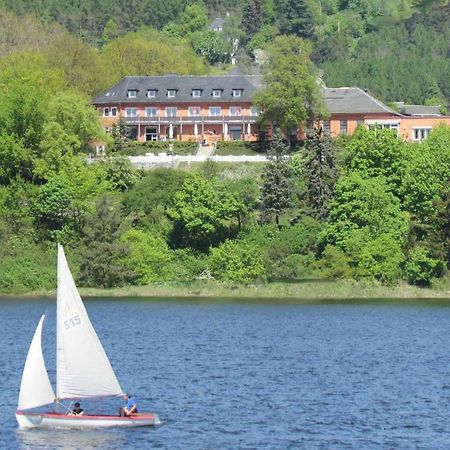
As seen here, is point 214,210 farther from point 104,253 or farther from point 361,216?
point 361,216

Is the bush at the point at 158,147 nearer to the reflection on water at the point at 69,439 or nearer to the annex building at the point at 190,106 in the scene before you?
the annex building at the point at 190,106

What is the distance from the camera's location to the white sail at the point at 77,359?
61906 millimetres

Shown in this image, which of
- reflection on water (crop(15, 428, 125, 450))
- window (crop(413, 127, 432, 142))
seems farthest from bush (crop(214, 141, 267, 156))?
reflection on water (crop(15, 428, 125, 450))

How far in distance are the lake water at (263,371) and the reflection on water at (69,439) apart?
73mm

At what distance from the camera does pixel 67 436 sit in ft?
196

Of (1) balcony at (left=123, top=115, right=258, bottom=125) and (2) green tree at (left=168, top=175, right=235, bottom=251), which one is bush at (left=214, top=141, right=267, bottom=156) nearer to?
(1) balcony at (left=123, top=115, right=258, bottom=125)

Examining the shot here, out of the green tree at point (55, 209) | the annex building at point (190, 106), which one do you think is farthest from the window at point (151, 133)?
the green tree at point (55, 209)

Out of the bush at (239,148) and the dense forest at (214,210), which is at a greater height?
the bush at (239,148)

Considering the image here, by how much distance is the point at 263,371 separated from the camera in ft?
251

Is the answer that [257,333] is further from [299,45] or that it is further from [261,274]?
[299,45]

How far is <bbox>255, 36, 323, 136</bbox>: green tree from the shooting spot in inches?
5861

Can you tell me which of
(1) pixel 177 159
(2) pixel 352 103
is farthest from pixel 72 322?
(2) pixel 352 103

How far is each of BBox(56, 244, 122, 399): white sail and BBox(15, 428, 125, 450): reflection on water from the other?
A: 2.00 metres

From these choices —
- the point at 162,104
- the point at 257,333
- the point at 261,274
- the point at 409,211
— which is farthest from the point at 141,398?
the point at 162,104
